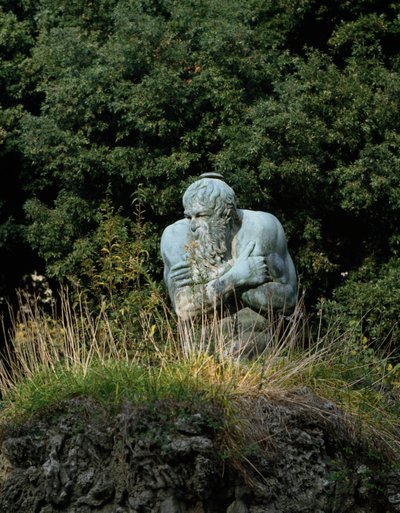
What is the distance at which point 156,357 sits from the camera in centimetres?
930

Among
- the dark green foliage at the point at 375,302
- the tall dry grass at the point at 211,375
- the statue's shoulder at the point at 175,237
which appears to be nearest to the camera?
the tall dry grass at the point at 211,375

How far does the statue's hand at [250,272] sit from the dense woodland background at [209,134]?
22.6 feet

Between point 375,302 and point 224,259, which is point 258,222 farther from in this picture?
point 375,302

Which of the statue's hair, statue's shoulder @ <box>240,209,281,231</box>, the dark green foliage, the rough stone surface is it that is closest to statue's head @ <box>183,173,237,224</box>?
the statue's hair

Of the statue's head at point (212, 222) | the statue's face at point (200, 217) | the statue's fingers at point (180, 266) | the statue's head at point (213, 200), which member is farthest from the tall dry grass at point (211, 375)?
the statue's head at point (213, 200)

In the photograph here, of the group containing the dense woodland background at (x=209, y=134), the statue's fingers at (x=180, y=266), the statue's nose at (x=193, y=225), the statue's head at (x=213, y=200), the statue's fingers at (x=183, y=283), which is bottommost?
the dense woodland background at (x=209, y=134)

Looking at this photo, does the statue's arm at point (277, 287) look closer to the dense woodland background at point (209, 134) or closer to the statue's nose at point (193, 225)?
the statue's nose at point (193, 225)

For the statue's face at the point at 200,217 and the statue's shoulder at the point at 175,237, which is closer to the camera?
the statue's face at the point at 200,217

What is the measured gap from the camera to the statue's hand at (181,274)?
32.4 ft

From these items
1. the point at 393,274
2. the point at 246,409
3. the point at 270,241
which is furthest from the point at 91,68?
the point at 246,409

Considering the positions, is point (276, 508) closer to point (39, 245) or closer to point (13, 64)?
point (39, 245)

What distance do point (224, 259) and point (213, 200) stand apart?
1.49ft

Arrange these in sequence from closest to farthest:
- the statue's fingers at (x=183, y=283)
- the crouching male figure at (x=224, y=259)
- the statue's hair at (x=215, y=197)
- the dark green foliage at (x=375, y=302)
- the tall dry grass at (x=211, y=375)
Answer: the tall dry grass at (x=211, y=375), the crouching male figure at (x=224, y=259), the statue's fingers at (x=183, y=283), the statue's hair at (x=215, y=197), the dark green foliage at (x=375, y=302)

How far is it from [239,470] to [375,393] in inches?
69.6
